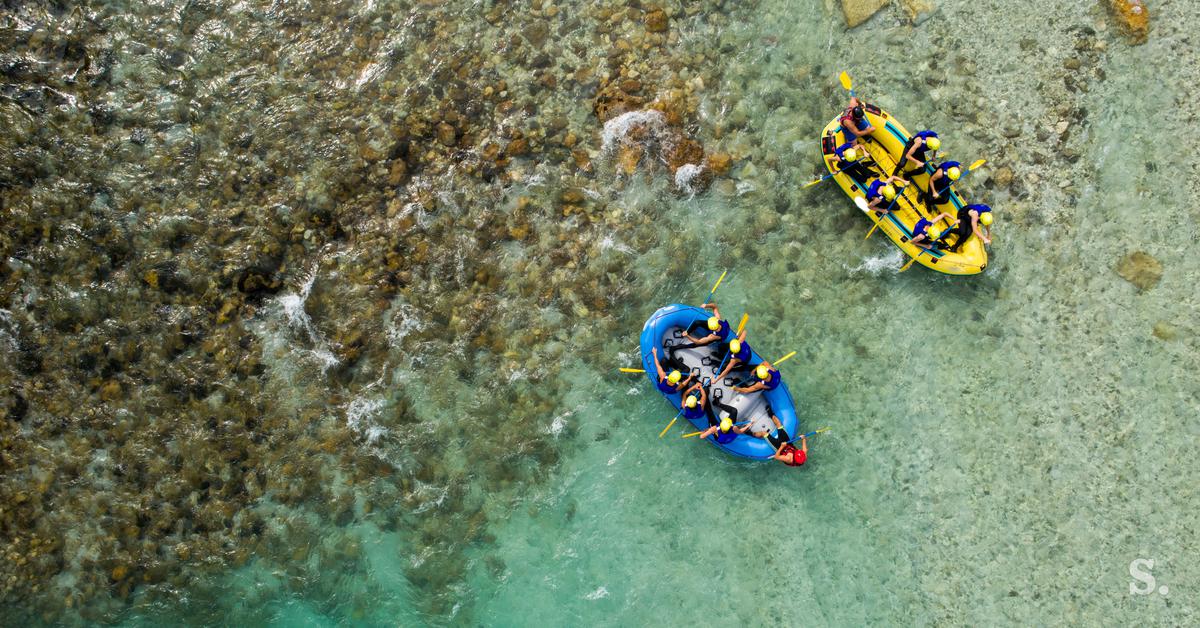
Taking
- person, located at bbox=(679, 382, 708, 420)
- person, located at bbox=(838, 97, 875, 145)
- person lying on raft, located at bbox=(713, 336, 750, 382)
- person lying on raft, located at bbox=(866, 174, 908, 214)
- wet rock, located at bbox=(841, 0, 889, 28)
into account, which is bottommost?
person, located at bbox=(679, 382, 708, 420)

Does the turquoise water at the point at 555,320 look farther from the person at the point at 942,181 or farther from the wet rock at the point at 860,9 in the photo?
the person at the point at 942,181

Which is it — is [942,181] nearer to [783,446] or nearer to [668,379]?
[783,446]

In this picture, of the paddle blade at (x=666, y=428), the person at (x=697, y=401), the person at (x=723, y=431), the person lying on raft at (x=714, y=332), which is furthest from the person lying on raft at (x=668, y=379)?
→ the person at (x=723, y=431)

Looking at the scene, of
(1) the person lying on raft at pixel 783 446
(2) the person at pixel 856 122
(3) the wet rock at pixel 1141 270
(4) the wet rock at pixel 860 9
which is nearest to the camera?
(1) the person lying on raft at pixel 783 446

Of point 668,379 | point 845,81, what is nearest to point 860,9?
point 845,81

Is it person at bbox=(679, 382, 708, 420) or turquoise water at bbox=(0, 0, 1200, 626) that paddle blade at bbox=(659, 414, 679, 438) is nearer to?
turquoise water at bbox=(0, 0, 1200, 626)

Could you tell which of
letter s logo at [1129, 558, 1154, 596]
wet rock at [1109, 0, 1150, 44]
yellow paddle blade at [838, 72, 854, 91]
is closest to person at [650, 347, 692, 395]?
yellow paddle blade at [838, 72, 854, 91]
